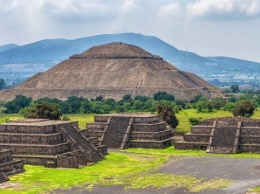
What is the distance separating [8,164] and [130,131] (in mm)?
24299

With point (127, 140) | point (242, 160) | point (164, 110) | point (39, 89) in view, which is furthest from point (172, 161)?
point (39, 89)

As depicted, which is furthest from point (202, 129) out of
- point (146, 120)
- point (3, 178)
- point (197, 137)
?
point (3, 178)

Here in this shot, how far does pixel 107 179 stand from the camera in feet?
163

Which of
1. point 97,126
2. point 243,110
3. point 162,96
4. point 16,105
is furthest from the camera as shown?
point 162,96

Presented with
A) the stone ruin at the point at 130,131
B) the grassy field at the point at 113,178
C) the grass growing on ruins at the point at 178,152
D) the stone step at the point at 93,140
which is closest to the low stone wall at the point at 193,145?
the grass growing on ruins at the point at 178,152

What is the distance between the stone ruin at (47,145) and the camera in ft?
187

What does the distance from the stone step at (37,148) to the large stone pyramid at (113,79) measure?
103466mm

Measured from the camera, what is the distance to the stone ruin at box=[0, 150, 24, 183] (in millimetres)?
51069

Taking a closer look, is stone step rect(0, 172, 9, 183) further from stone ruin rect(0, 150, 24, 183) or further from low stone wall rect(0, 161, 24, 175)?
low stone wall rect(0, 161, 24, 175)

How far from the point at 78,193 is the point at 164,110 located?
140 feet

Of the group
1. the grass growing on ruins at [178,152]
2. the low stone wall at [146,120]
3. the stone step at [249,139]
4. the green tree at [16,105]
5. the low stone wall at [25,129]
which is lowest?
the grass growing on ruins at [178,152]

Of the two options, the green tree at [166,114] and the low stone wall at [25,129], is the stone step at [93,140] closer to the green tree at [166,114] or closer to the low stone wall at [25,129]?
the low stone wall at [25,129]

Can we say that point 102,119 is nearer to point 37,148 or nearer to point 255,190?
point 37,148

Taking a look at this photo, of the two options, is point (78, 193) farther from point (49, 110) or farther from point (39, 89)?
point (39, 89)
